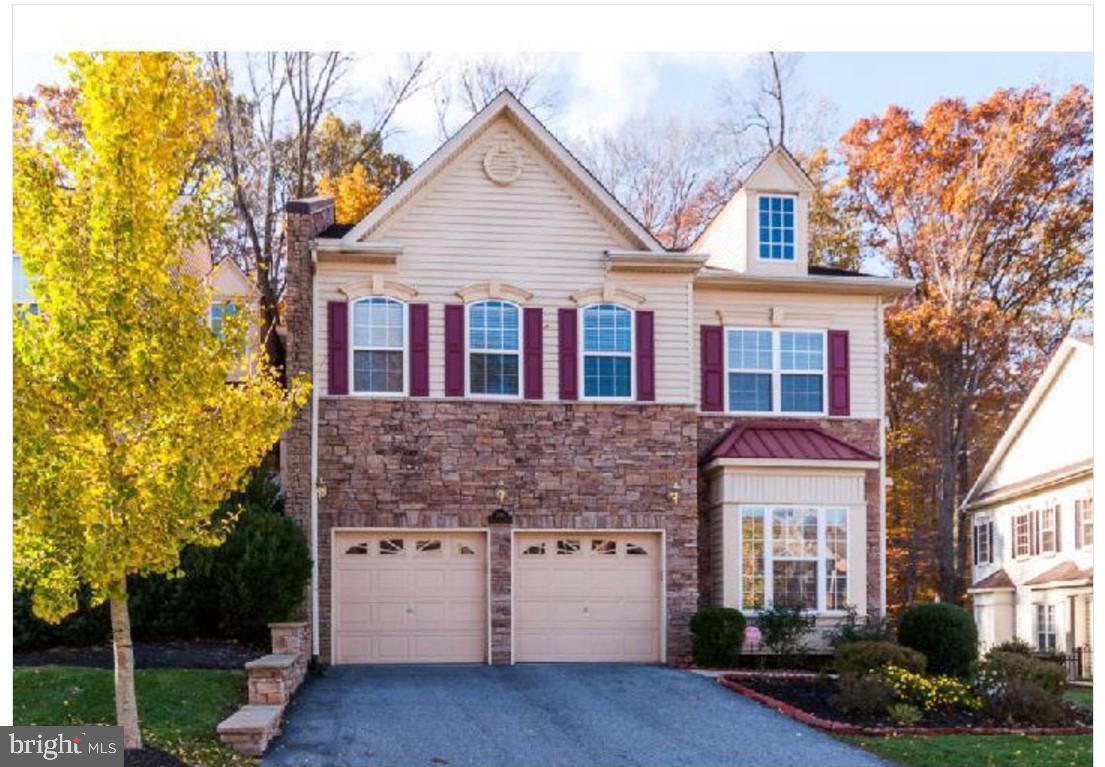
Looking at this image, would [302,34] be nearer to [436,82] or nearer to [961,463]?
[436,82]

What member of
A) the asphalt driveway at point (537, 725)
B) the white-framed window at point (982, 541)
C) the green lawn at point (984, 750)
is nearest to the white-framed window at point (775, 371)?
the asphalt driveway at point (537, 725)

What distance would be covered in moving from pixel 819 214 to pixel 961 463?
18.8 ft

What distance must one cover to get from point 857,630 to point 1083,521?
785 centimetres

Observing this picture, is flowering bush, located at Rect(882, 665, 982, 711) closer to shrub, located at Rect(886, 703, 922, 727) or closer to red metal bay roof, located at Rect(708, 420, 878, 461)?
shrub, located at Rect(886, 703, 922, 727)

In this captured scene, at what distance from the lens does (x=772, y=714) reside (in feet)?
44.5

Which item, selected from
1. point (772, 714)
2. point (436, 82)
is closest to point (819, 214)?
point (436, 82)

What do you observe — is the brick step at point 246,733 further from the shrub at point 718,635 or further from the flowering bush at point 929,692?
the shrub at point 718,635

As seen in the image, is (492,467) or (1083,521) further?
(1083,521)

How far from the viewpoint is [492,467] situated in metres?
17.7

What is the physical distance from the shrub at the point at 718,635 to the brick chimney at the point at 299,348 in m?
4.57

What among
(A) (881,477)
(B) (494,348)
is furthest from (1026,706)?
(B) (494,348)

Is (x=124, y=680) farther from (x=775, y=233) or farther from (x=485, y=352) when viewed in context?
(x=775, y=233)

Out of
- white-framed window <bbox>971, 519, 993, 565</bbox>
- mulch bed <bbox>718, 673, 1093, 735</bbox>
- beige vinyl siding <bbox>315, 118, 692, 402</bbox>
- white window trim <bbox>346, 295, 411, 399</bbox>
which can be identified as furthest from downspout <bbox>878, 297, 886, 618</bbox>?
white-framed window <bbox>971, 519, 993, 565</bbox>

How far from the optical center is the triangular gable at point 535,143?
17547mm
